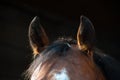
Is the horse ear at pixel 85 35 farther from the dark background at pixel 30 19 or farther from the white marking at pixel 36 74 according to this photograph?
the dark background at pixel 30 19

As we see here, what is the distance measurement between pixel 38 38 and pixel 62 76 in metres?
0.37

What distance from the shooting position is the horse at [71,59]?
202 cm

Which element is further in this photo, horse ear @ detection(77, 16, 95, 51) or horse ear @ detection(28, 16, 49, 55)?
horse ear @ detection(28, 16, 49, 55)

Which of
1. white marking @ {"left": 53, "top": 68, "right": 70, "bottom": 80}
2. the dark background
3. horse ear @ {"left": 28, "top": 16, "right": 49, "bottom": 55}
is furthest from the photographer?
the dark background

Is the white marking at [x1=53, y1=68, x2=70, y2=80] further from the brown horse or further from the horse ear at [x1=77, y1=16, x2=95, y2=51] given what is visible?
the horse ear at [x1=77, y1=16, x2=95, y2=51]

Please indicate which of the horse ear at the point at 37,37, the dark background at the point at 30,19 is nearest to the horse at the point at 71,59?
the horse ear at the point at 37,37

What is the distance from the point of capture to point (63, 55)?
2.13m

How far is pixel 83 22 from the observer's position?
6.91 feet

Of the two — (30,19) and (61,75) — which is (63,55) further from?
(30,19)

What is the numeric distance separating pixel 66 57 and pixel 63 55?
0.07ft

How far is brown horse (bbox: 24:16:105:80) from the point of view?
6.61 ft

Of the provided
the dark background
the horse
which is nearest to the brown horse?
the horse

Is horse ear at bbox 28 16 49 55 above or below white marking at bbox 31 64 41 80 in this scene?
above

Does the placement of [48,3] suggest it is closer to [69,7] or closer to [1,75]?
[69,7]
